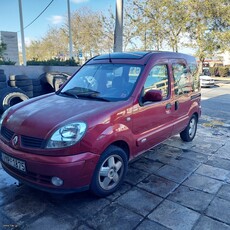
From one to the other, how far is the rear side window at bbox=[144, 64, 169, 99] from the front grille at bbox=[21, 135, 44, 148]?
167 cm

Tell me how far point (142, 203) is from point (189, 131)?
2.88 metres

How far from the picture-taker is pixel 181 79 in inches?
181

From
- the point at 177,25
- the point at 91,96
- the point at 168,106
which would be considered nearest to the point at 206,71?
the point at 177,25

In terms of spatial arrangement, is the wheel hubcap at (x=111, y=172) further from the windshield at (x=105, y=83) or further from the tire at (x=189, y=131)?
the tire at (x=189, y=131)

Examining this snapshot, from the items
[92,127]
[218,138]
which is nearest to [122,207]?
[92,127]

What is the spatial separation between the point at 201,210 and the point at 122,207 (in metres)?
0.96

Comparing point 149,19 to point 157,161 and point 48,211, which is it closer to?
point 157,161

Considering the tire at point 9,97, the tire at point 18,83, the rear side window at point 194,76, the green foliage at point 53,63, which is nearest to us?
the rear side window at point 194,76

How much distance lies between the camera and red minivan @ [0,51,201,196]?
2580mm

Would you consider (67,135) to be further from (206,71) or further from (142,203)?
(206,71)

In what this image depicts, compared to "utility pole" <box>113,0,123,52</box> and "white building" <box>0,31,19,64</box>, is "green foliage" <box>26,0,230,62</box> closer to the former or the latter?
"white building" <box>0,31,19,64</box>

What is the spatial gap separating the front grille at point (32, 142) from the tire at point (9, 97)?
4878 millimetres

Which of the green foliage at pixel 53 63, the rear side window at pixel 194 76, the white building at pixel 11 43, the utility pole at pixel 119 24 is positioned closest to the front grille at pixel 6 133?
the rear side window at pixel 194 76

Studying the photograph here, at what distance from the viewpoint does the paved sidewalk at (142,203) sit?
2580 mm
